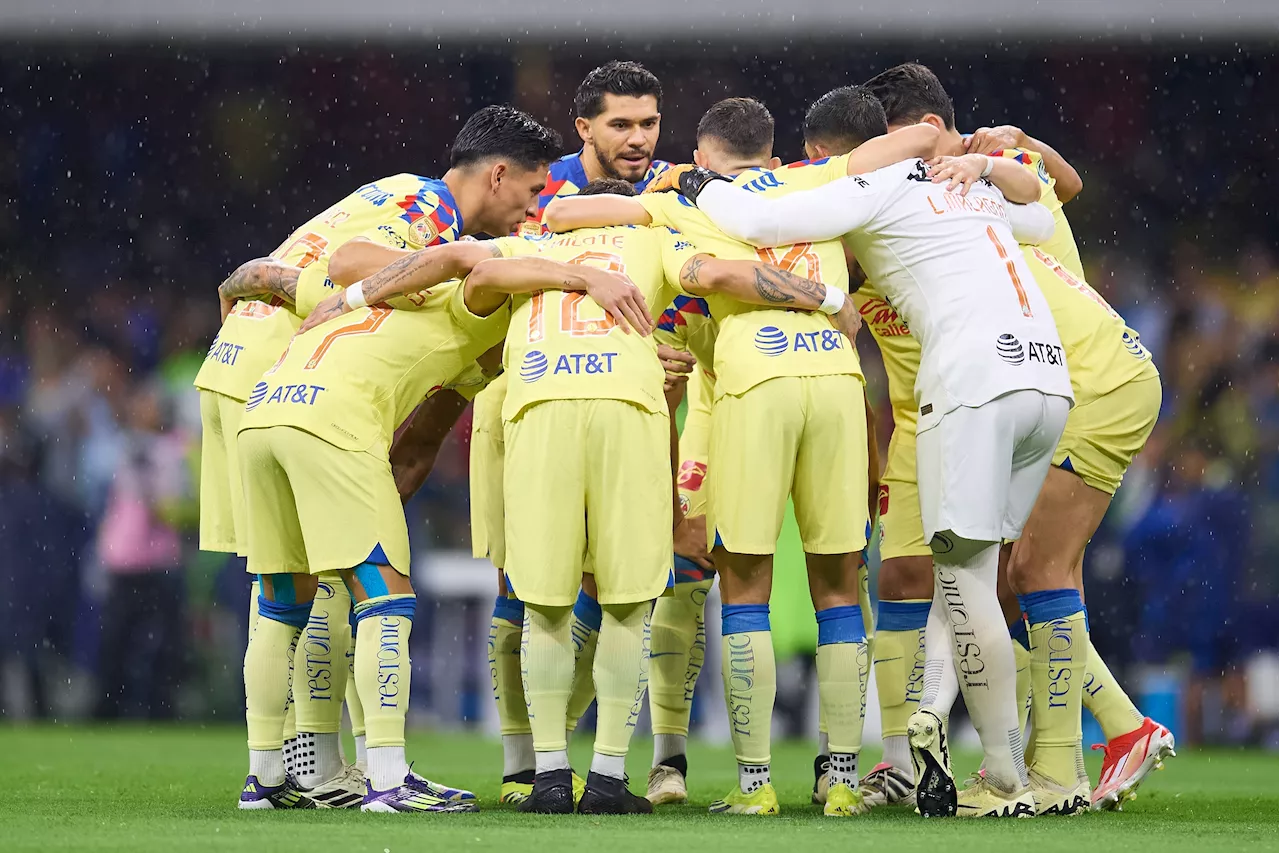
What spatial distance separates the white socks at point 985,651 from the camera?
5238 millimetres

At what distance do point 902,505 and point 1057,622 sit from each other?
77 centimetres

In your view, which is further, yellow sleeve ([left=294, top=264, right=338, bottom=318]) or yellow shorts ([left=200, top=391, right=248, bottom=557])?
yellow shorts ([left=200, top=391, right=248, bottom=557])

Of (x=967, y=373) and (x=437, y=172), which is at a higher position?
(x=437, y=172)

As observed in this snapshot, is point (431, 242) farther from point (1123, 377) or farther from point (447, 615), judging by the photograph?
point (447, 615)

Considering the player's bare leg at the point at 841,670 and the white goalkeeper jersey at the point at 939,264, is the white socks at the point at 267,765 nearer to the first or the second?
the player's bare leg at the point at 841,670

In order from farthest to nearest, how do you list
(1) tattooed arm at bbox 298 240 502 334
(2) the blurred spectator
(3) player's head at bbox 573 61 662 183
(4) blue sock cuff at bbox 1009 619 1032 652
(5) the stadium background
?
(2) the blurred spectator → (5) the stadium background → (3) player's head at bbox 573 61 662 183 → (4) blue sock cuff at bbox 1009 619 1032 652 → (1) tattooed arm at bbox 298 240 502 334

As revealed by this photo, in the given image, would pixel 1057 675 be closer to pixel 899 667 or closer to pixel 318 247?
A: pixel 899 667

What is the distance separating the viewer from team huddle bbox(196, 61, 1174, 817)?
5.16m

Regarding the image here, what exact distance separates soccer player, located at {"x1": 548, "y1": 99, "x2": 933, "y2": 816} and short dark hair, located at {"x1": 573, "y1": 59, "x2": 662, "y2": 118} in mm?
1676

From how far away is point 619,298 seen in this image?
5281mm

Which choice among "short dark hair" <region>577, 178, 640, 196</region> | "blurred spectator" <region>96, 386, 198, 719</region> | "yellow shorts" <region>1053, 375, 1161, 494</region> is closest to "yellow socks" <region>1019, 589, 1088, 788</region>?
"yellow shorts" <region>1053, 375, 1161, 494</region>

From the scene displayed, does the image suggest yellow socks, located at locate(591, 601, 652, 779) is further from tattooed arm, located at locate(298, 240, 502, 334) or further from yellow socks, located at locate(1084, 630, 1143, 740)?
yellow socks, located at locate(1084, 630, 1143, 740)

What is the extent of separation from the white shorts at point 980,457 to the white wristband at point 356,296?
76.9 inches

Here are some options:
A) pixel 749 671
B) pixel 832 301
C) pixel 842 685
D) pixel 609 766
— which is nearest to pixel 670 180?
pixel 832 301
